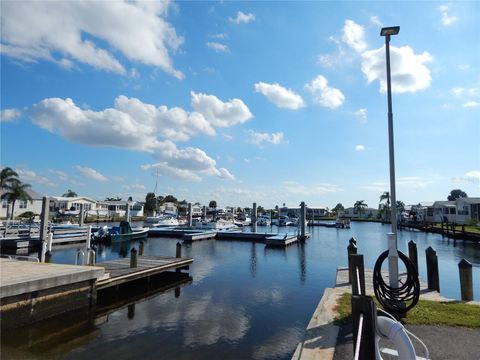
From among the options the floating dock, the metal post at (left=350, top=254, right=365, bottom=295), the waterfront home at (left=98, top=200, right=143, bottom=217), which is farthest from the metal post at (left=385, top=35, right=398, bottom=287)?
the waterfront home at (left=98, top=200, right=143, bottom=217)

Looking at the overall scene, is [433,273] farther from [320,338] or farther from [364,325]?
[364,325]

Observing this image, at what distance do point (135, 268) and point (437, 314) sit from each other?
13564mm

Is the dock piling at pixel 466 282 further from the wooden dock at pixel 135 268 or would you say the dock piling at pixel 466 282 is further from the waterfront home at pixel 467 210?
the waterfront home at pixel 467 210

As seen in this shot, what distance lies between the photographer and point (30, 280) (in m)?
10.9

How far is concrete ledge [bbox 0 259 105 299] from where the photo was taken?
1048cm

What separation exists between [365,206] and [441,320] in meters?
143

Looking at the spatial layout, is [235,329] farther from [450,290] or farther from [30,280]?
[450,290]

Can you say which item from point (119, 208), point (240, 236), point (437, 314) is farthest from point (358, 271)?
point (119, 208)

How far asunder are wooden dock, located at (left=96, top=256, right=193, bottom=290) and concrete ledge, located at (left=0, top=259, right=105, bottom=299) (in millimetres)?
1578

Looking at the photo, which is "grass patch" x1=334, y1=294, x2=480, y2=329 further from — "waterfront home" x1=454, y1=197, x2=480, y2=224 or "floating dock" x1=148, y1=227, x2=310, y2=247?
"waterfront home" x1=454, y1=197, x2=480, y2=224

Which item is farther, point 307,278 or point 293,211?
point 293,211

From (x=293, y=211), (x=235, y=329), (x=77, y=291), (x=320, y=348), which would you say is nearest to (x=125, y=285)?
(x=77, y=291)

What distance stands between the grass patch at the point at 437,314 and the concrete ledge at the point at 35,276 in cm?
919

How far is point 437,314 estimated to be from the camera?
9.30 metres
